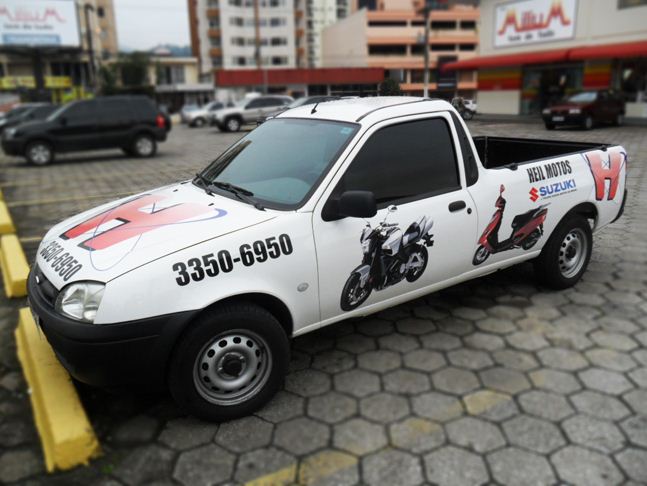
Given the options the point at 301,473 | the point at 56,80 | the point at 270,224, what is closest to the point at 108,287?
the point at 270,224

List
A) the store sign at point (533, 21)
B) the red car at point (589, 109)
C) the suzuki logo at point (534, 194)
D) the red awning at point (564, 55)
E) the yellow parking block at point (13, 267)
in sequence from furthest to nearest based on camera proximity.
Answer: the store sign at point (533, 21) → the red awning at point (564, 55) → the red car at point (589, 109) → the yellow parking block at point (13, 267) → the suzuki logo at point (534, 194)

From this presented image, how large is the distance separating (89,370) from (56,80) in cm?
6584

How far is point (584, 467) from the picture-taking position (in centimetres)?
271

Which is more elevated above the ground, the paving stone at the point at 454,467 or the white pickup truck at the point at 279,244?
the white pickup truck at the point at 279,244

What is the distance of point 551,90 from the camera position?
1145 inches

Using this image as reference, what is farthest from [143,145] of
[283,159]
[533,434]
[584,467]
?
[584,467]

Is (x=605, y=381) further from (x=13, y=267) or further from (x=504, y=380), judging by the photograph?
(x=13, y=267)

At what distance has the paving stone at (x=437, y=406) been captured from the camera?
3166 millimetres

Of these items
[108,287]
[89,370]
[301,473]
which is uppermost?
[108,287]

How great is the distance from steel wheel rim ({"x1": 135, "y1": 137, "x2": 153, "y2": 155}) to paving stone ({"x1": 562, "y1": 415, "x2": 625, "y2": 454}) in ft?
52.3

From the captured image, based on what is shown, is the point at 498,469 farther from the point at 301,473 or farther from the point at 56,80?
the point at 56,80

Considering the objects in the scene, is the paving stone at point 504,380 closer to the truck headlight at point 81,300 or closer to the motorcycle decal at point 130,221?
the motorcycle decal at point 130,221

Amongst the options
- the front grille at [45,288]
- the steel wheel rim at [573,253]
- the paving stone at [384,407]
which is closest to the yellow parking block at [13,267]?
the front grille at [45,288]

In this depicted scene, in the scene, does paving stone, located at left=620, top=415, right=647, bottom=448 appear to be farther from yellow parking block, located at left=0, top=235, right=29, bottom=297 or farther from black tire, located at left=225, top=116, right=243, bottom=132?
black tire, located at left=225, top=116, right=243, bottom=132
